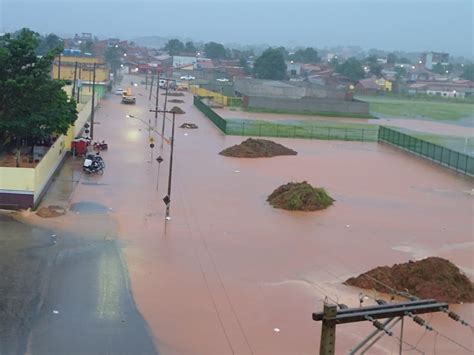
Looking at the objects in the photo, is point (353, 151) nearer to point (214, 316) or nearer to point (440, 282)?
point (440, 282)

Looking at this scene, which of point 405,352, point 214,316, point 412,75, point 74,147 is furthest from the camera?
point 412,75

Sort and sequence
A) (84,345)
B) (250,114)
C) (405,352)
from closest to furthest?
(84,345) → (405,352) → (250,114)

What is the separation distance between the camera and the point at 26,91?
94.3 ft

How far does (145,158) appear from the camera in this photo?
37.2 metres

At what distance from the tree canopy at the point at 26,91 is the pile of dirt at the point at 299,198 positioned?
921cm

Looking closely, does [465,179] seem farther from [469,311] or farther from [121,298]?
[121,298]

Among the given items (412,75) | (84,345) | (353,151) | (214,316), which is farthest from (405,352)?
(412,75)

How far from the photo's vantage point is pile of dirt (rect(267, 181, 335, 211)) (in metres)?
27.3

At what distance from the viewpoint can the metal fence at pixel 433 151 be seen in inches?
1566

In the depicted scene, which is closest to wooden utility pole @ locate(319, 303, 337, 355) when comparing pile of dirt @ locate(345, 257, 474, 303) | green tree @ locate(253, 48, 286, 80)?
pile of dirt @ locate(345, 257, 474, 303)

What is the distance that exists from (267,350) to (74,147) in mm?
24286

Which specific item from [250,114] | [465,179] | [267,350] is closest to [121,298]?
[267,350]

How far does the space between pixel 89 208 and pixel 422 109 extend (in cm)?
7043

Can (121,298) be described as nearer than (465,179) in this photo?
Yes
